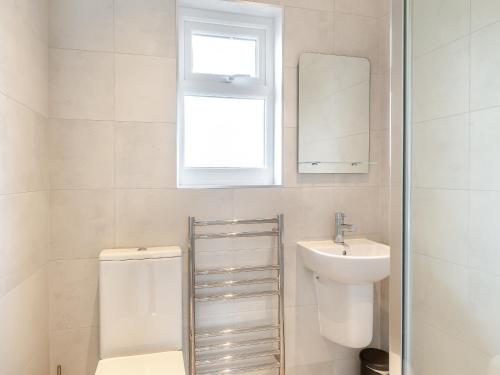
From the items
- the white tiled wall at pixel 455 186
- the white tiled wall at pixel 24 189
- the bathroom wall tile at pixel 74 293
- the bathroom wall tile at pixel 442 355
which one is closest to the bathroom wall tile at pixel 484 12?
the white tiled wall at pixel 455 186

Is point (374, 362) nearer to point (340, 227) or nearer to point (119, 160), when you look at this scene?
point (340, 227)

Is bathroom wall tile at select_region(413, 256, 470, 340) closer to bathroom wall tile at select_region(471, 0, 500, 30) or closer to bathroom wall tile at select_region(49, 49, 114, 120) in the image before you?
bathroom wall tile at select_region(471, 0, 500, 30)

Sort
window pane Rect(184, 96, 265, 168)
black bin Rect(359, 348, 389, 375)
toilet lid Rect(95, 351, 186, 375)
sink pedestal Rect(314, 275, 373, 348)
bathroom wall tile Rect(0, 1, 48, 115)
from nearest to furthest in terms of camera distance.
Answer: bathroom wall tile Rect(0, 1, 48, 115), toilet lid Rect(95, 351, 186, 375), sink pedestal Rect(314, 275, 373, 348), black bin Rect(359, 348, 389, 375), window pane Rect(184, 96, 265, 168)

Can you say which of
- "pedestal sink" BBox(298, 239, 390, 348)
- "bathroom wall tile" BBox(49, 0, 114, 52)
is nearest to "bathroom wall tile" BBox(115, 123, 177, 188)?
"bathroom wall tile" BBox(49, 0, 114, 52)

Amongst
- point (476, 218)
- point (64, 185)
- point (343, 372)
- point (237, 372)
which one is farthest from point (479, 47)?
point (343, 372)

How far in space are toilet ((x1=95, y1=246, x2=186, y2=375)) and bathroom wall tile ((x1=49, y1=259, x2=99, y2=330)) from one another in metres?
0.16

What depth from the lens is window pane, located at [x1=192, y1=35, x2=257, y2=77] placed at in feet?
6.40

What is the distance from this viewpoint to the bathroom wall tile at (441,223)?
2.07 ft

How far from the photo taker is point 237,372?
1.84 m

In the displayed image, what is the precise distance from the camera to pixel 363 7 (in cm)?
200

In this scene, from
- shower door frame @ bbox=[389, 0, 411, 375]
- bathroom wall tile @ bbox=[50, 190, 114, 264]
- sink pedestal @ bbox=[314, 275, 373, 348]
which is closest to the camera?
shower door frame @ bbox=[389, 0, 411, 375]

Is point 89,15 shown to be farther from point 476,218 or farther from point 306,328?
point 306,328

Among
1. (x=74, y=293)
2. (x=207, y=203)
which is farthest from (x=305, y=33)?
(x=74, y=293)

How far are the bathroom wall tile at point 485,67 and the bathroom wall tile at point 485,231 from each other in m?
0.15
